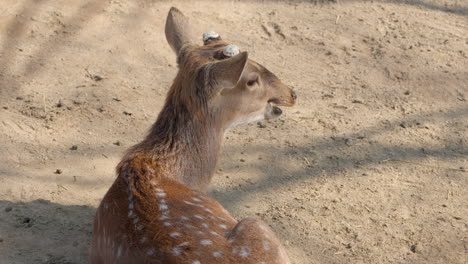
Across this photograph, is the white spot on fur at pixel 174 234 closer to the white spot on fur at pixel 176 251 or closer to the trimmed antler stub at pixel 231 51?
the white spot on fur at pixel 176 251

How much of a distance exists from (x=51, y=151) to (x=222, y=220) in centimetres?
251

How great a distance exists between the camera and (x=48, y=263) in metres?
4.98

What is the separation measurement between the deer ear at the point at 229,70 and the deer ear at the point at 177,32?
76 centimetres

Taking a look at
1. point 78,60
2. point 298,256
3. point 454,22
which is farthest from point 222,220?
point 454,22

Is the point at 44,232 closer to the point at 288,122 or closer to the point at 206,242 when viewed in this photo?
the point at 206,242

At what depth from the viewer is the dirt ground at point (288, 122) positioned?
5.55 m

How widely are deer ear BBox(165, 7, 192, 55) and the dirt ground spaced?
1369 mm

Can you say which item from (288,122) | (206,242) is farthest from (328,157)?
(206,242)

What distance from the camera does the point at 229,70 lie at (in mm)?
4750

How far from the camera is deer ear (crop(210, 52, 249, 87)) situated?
467cm

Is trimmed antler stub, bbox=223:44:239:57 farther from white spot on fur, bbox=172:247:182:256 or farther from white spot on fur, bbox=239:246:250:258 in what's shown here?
white spot on fur, bbox=172:247:182:256

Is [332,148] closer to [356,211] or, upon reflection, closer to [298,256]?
[356,211]

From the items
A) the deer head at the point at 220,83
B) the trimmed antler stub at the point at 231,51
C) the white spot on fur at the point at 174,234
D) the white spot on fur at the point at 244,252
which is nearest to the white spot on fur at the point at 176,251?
the white spot on fur at the point at 174,234

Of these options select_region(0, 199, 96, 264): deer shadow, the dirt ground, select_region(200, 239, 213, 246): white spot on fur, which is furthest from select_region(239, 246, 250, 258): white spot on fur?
select_region(0, 199, 96, 264): deer shadow
